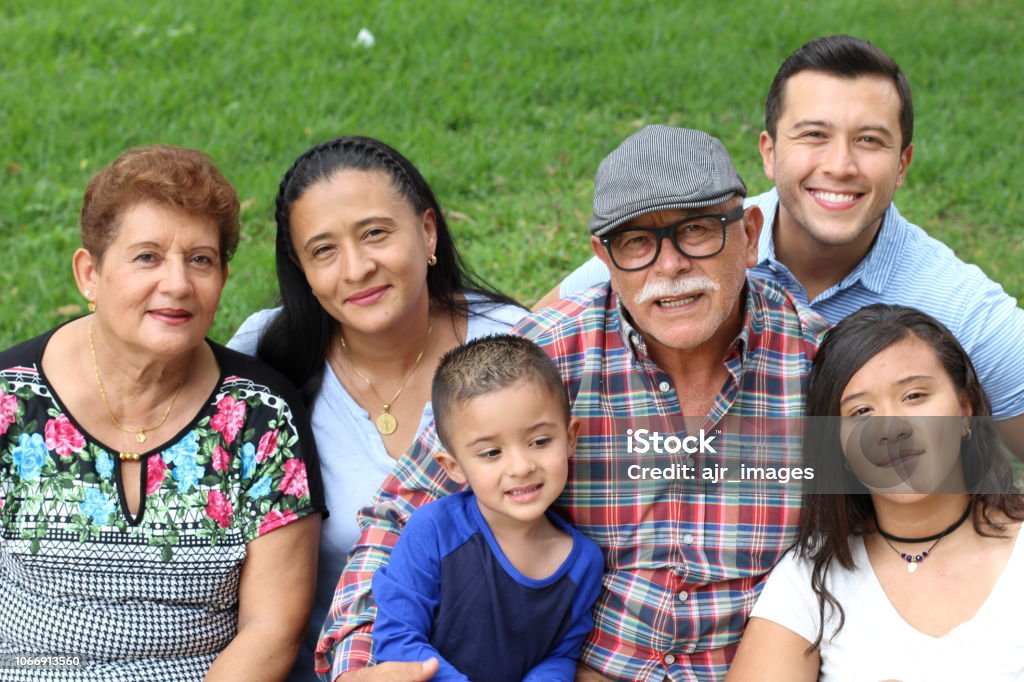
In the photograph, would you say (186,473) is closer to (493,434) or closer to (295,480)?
(295,480)

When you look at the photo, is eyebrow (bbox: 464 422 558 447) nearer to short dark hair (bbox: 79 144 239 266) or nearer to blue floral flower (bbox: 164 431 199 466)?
blue floral flower (bbox: 164 431 199 466)

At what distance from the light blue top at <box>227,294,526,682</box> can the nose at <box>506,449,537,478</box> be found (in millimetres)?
604

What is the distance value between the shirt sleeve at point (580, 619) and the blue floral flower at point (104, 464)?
1.33 meters

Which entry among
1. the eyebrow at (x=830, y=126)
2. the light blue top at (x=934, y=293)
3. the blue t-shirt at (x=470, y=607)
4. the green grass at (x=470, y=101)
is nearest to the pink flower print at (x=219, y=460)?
the blue t-shirt at (x=470, y=607)

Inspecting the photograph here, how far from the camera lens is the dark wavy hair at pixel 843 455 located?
10.2 ft

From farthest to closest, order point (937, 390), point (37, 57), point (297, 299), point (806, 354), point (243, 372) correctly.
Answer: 1. point (37, 57)
2. point (297, 299)
3. point (243, 372)
4. point (806, 354)
5. point (937, 390)

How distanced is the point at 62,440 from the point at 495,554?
131 centimetres

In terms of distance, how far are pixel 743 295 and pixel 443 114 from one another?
492 cm

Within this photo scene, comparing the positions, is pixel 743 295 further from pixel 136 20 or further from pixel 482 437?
pixel 136 20

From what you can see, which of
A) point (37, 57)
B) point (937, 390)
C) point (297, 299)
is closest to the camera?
point (937, 390)

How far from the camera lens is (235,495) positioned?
3.46 meters

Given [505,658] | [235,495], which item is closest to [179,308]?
[235,495]

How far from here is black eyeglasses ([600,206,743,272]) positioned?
10.4 ft

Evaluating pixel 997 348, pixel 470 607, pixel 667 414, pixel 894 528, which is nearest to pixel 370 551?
pixel 470 607
